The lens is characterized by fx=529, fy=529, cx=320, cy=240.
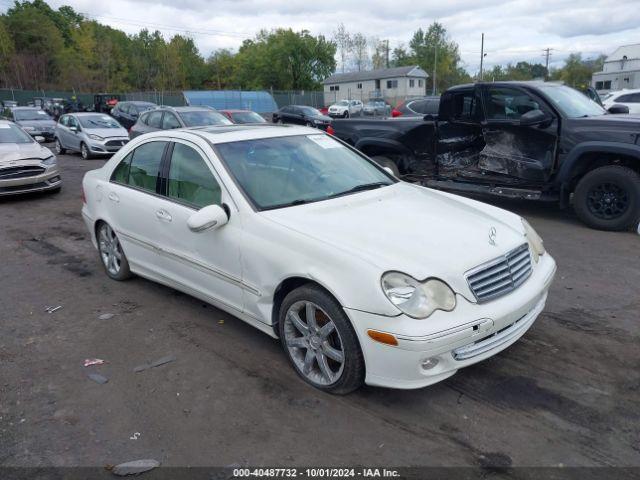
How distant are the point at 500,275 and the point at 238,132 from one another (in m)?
2.51

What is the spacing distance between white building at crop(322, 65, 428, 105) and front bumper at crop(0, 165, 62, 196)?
58208 millimetres

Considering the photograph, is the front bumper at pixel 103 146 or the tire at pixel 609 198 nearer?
the tire at pixel 609 198

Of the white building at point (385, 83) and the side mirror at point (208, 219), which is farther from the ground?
the white building at point (385, 83)

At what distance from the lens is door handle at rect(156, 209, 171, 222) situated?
4363 mm

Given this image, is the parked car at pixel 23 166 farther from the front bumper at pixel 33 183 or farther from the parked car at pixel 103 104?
the parked car at pixel 103 104

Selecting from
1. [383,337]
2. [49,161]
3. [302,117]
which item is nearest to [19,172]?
[49,161]

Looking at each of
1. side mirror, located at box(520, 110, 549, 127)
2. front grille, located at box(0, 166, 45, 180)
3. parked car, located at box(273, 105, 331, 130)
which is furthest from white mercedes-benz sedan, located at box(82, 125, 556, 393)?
parked car, located at box(273, 105, 331, 130)

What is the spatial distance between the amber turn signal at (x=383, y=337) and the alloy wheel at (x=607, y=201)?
5339mm

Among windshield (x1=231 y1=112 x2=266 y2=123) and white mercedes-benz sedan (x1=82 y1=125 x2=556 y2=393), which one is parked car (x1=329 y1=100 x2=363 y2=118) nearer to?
windshield (x1=231 y1=112 x2=266 y2=123)

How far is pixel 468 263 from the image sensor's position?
316 centimetres

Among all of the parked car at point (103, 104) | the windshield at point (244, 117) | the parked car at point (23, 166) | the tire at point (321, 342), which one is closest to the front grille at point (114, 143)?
the windshield at point (244, 117)

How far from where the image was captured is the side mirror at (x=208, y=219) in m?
3.69

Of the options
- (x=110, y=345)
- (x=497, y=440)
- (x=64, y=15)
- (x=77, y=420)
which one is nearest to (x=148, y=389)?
(x=77, y=420)

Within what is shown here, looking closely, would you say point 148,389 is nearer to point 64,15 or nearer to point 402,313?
point 402,313
